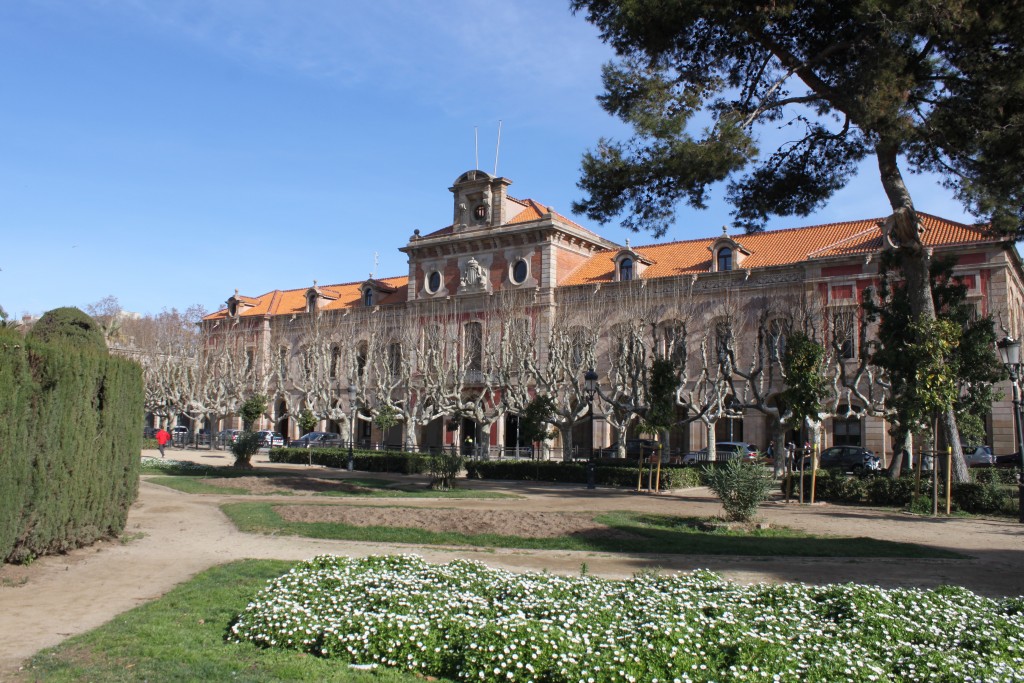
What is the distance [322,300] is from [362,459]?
84.4ft

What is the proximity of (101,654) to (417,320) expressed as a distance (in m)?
39.6

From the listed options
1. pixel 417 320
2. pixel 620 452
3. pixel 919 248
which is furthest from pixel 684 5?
pixel 417 320

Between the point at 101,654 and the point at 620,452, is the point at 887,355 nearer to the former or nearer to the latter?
the point at 620,452

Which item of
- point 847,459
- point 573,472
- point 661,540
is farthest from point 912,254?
point 847,459

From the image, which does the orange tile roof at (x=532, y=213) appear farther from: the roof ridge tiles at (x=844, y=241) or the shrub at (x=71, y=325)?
the shrub at (x=71, y=325)

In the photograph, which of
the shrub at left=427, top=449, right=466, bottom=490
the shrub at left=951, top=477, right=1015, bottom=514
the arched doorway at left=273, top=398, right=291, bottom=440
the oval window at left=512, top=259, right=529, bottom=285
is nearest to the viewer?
the shrub at left=951, top=477, right=1015, bottom=514

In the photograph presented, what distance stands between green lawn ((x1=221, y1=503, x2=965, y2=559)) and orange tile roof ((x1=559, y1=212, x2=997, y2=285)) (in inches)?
867

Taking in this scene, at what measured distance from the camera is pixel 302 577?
27.7ft

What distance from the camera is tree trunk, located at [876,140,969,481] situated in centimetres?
1889

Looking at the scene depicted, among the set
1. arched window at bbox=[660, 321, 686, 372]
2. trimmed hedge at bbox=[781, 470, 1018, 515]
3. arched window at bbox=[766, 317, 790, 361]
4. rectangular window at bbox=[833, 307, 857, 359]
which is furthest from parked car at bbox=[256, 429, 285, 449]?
trimmed hedge at bbox=[781, 470, 1018, 515]

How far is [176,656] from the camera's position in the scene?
248 inches

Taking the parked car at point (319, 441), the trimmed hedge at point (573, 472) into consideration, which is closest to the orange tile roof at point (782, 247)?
the trimmed hedge at point (573, 472)

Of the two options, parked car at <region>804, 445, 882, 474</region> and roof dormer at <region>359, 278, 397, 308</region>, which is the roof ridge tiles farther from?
roof dormer at <region>359, 278, 397, 308</region>

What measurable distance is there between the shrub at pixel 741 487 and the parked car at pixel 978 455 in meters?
19.8
